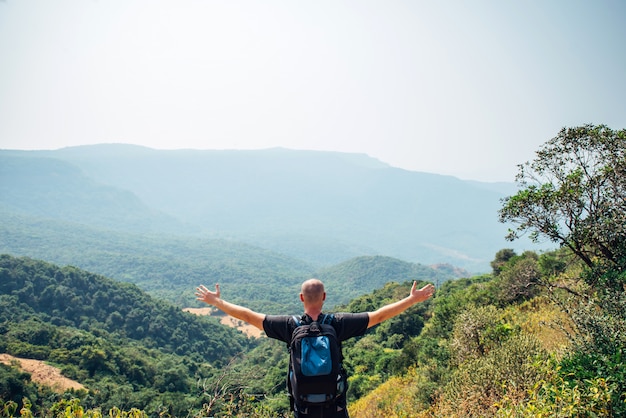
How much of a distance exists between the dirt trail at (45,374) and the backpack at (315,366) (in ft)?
94.8

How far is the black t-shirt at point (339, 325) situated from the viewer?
11.5ft

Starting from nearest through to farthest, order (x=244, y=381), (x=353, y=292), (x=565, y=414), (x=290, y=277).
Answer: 1. (x=565, y=414)
2. (x=244, y=381)
3. (x=353, y=292)
4. (x=290, y=277)

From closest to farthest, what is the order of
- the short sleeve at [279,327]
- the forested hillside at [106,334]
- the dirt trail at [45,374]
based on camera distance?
1. the short sleeve at [279,327]
2. the dirt trail at [45,374]
3. the forested hillside at [106,334]

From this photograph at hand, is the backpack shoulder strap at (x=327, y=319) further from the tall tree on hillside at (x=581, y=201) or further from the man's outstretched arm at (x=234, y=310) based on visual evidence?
the tall tree on hillside at (x=581, y=201)

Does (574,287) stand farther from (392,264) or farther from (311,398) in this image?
(392,264)

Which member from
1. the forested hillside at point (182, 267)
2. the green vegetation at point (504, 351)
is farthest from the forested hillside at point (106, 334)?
the forested hillside at point (182, 267)

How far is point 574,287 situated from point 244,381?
10.7 metres

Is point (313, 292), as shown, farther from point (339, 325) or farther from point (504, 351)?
point (504, 351)

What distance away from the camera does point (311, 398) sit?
318 cm

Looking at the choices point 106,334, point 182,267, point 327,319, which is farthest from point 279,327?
point 182,267

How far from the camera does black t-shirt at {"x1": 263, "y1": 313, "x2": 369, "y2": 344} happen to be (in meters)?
3.50

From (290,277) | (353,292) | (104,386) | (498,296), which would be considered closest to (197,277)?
(290,277)

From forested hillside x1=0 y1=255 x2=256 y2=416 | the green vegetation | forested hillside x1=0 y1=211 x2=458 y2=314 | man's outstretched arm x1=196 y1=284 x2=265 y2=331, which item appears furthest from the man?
forested hillside x1=0 y1=211 x2=458 y2=314

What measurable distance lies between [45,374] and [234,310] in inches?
1262
